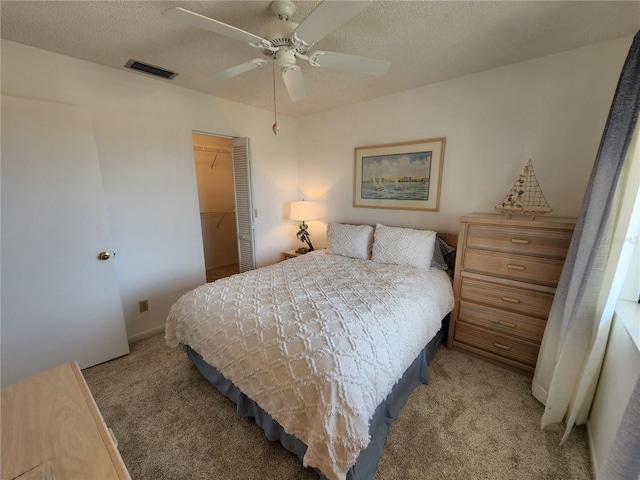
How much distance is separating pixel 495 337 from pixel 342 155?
8.30 feet

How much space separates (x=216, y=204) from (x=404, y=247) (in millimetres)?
3521

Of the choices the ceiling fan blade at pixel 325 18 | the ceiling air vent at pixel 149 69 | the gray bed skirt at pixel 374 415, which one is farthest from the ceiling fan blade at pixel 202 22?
the gray bed skirt at pixel 374 415

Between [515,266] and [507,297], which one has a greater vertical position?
[515,266]

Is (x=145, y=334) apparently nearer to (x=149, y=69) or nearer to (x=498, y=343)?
(x=149, y=69)

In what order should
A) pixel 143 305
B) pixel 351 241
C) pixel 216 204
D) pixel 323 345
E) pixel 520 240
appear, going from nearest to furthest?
pixel 323 345 < pixel 520 240 < pixel 143 305 < pixel 351 241 < pixel 216 204

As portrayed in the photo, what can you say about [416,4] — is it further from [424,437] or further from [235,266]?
[235,266]

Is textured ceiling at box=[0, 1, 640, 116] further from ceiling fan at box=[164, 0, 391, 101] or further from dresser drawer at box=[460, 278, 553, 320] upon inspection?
dresser drawer at box=[460, 278, 553, 320]

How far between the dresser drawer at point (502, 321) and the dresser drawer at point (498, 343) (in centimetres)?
4

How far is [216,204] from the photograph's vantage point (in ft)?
15.0

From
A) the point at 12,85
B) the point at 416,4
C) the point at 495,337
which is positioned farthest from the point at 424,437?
the point at 12,85

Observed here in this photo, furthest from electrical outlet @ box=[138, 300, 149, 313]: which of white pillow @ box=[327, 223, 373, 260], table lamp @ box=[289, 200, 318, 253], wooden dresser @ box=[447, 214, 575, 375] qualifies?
wooden dresser @ box=[447, 214, 575, 375]

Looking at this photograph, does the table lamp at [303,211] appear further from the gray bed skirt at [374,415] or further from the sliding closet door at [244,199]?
the gray bed skirt at [374,415]

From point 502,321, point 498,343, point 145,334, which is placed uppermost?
point 502,321

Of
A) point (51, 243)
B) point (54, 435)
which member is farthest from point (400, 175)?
point (51, 243)
